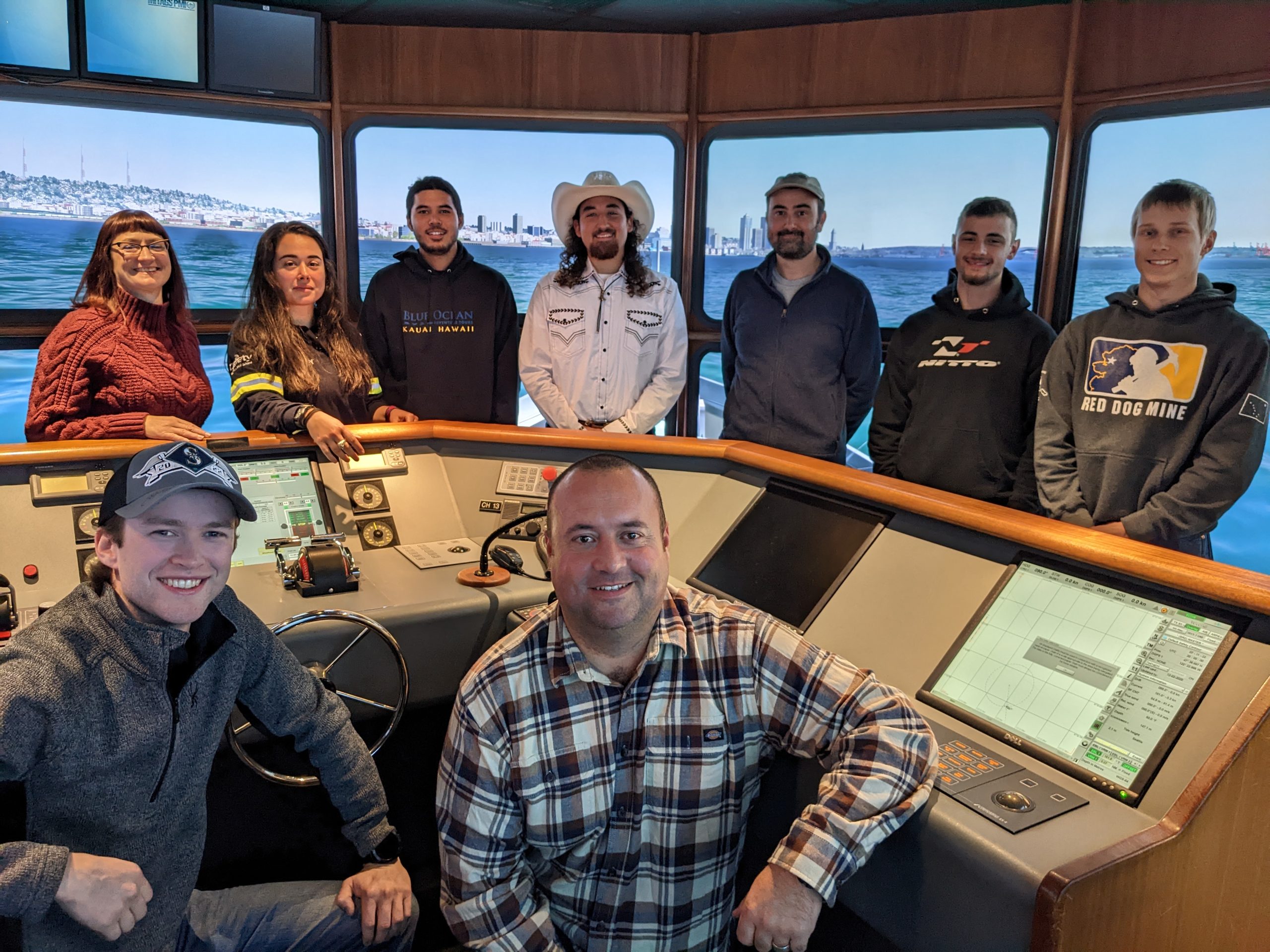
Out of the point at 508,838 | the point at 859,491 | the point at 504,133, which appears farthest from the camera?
the point at 504,133

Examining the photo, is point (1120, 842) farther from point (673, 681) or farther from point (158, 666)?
point (158, 666)

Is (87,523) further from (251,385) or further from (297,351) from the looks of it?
(297,351)

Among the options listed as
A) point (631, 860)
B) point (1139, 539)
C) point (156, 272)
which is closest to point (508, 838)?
point (631, 860)

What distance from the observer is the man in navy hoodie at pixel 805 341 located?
302 cm

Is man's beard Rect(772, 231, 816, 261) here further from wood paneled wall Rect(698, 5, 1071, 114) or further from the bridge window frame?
wood paneled wall Rect(698, 5, 1071, 114)

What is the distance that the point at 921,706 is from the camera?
4.96ft

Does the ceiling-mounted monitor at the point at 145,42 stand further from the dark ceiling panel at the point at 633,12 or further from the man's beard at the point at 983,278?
the man's beard at the point at 983,278

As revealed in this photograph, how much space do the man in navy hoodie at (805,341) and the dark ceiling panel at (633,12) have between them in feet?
3.78

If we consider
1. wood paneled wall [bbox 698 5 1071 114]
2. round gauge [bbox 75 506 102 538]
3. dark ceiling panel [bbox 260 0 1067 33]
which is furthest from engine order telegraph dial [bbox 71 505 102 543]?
wood paneled wall [bbox 698 5 1071 114]

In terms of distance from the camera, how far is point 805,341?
3021mm

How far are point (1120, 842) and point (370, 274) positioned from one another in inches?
157

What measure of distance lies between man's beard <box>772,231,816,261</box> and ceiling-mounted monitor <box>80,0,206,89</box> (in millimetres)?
2559

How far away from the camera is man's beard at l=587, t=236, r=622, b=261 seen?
3.13 metres

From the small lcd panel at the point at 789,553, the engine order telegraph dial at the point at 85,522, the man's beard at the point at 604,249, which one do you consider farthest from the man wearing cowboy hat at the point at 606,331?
the engine order telegraph dial at the point at 85,522
